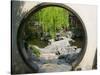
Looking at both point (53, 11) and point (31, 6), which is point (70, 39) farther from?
point (31, 6)

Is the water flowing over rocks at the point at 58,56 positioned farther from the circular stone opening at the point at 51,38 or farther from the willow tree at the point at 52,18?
the willow tree at the point at 52,18

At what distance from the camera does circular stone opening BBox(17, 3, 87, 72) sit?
275cm

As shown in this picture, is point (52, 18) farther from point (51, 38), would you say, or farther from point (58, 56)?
point (58, 56)

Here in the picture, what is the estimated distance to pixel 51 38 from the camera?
2.83 meters

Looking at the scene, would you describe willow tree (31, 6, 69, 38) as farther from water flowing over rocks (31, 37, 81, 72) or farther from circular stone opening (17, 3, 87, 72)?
water flowing over rocks (31, 37, 81, 72)

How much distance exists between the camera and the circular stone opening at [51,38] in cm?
→ 275

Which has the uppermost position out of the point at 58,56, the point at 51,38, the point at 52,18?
the point at 52,18

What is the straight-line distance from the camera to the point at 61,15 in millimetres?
2855

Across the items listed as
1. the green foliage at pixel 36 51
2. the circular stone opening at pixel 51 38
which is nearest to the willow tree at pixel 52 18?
the circular stone opening at pixel 51 38

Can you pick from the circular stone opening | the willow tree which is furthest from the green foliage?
the willow tree

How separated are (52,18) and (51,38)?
27cm

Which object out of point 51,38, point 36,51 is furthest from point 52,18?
point 36,51

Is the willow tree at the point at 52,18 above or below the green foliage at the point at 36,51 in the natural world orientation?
above

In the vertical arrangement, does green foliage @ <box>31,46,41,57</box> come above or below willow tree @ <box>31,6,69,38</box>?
below
